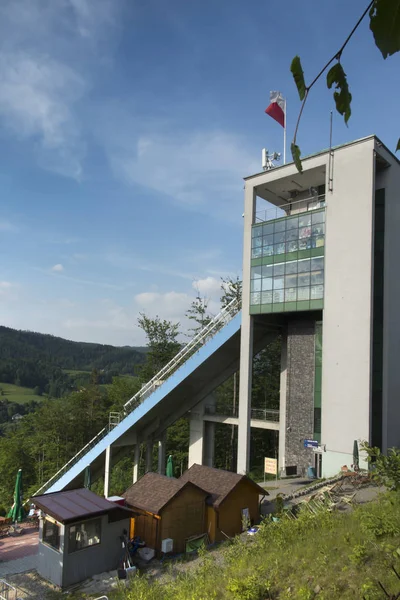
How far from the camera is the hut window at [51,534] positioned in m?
13.2

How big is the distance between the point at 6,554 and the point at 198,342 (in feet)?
47.3

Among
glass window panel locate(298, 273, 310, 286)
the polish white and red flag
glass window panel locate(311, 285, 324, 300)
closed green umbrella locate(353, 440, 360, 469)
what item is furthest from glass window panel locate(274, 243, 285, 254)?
closed green umbrella locate(353, 440, 360, 469)

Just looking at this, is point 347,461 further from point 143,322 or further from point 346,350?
point 143,322

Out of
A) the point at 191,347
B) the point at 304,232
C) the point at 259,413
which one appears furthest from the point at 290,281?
the point at 259,413

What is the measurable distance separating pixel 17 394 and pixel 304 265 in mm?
125255

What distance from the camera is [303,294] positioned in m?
24.8

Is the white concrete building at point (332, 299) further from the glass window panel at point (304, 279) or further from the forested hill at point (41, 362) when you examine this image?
the forested hill at point (41, 362)

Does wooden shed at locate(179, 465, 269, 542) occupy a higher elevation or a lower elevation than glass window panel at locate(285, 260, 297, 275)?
lower

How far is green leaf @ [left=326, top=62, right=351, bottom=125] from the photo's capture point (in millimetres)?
2064

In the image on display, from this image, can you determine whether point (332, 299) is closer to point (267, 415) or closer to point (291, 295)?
point (291, 295)

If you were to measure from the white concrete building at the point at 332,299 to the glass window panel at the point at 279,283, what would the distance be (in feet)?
0.19

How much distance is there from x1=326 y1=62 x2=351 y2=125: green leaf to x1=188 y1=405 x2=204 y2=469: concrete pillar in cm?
3045

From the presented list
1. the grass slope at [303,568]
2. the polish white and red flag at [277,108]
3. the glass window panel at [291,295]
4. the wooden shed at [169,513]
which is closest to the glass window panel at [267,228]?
the glass window panel at [291,295]

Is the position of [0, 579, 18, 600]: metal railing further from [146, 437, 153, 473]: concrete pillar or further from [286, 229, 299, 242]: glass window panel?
[146, 437, 153, 473]: concrete pillar
